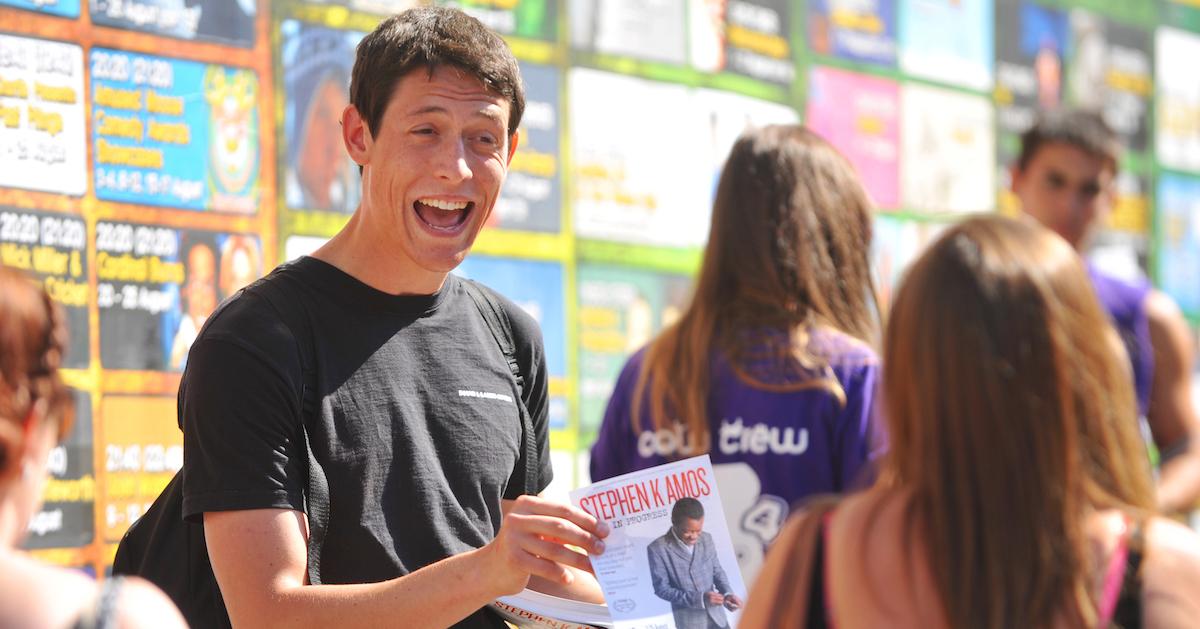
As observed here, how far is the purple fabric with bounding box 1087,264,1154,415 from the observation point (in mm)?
3963

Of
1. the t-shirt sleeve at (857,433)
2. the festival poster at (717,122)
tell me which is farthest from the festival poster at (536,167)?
the t-shirt sleeve at (857,433)

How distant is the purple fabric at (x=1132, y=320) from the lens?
3.96 meters

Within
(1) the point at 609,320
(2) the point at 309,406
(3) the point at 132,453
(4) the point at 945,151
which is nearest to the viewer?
(2) the point at 309,406

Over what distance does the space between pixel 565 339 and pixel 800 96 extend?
1527 millimetres

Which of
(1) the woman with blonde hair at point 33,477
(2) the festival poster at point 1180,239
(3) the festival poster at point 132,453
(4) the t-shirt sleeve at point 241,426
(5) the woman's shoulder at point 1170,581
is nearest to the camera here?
(1) the woman with blonde hair at point 33,477

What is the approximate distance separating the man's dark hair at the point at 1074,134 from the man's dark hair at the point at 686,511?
2.54m

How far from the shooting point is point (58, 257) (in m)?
3.45

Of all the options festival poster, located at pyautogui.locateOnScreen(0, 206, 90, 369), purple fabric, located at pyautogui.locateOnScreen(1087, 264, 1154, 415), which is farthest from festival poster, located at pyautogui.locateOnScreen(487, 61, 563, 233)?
purple fabric, located at pyautogui.locateOnScreen(1087, 264, 1154, 415)

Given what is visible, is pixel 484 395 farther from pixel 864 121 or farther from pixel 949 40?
pixel 949 40

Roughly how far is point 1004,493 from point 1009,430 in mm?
71

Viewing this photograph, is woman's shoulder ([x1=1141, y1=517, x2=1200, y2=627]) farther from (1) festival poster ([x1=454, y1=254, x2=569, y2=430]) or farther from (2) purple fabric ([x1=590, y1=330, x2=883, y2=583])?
(1) festival poster ([x1=454, y1=254, x2=569, y2=430])

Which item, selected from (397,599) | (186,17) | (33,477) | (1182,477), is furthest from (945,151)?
(33,477)

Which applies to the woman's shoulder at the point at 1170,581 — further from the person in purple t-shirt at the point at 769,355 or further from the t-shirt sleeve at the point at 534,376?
the t-shirt sleeve at the point at 534,376

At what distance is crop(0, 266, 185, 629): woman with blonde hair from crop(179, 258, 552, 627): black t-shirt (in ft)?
2.20
